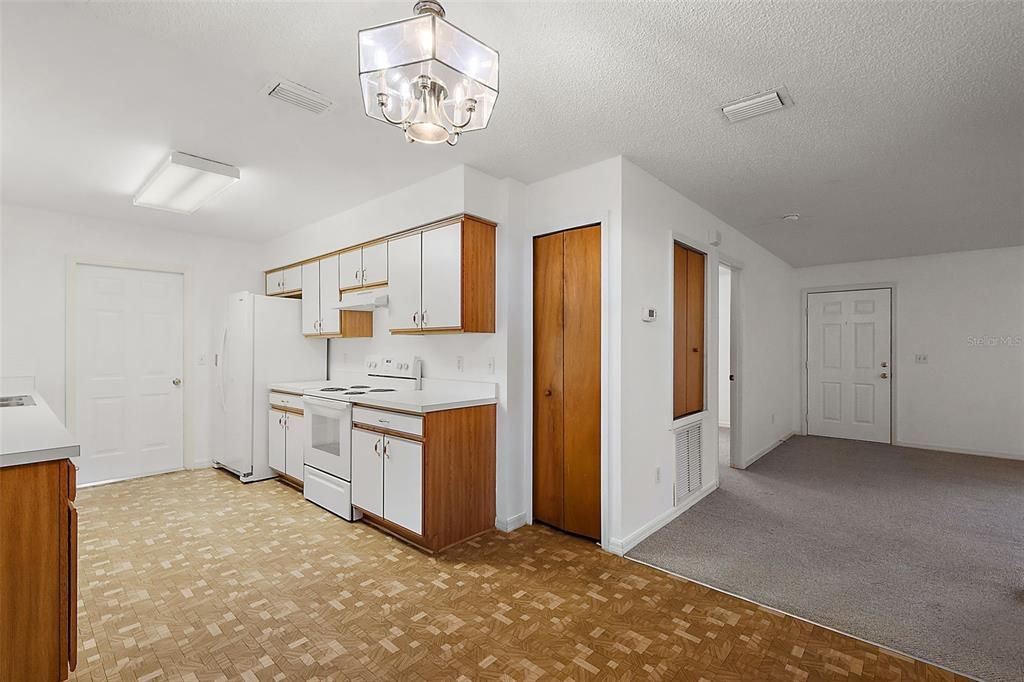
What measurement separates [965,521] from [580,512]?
116 inches

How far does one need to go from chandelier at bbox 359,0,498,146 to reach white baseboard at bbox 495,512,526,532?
2.56m

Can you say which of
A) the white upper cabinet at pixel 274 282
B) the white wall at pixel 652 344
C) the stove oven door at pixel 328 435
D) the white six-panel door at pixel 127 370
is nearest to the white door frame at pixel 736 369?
the white wall at pixel 652 344

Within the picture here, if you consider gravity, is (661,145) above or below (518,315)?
above

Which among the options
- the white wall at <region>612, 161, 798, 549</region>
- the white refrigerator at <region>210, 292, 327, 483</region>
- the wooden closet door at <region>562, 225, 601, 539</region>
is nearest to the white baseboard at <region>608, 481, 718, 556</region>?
the white wall at <region>612, 161, 798, 549</region>

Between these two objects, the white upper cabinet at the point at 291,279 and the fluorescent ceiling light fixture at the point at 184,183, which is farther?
the white upper cabinet at the point at 291,279

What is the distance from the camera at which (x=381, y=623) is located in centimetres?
221

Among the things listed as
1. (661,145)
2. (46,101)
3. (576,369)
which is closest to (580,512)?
(576,369)

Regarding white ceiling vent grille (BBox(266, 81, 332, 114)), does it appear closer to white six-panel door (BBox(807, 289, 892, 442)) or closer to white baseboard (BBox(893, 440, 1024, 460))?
white six-panel door (BBox(807, 289, 892, 442))

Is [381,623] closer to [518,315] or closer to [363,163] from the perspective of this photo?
[518,315]

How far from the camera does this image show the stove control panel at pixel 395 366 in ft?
13.2

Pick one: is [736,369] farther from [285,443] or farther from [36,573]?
[36,573]

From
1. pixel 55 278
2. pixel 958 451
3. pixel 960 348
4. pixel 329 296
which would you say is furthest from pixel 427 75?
pixel 958 451

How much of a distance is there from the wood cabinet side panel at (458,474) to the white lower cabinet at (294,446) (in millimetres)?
1711

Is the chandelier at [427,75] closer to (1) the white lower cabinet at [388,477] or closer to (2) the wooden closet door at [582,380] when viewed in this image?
(2) the wooden closet door at [582,380]
